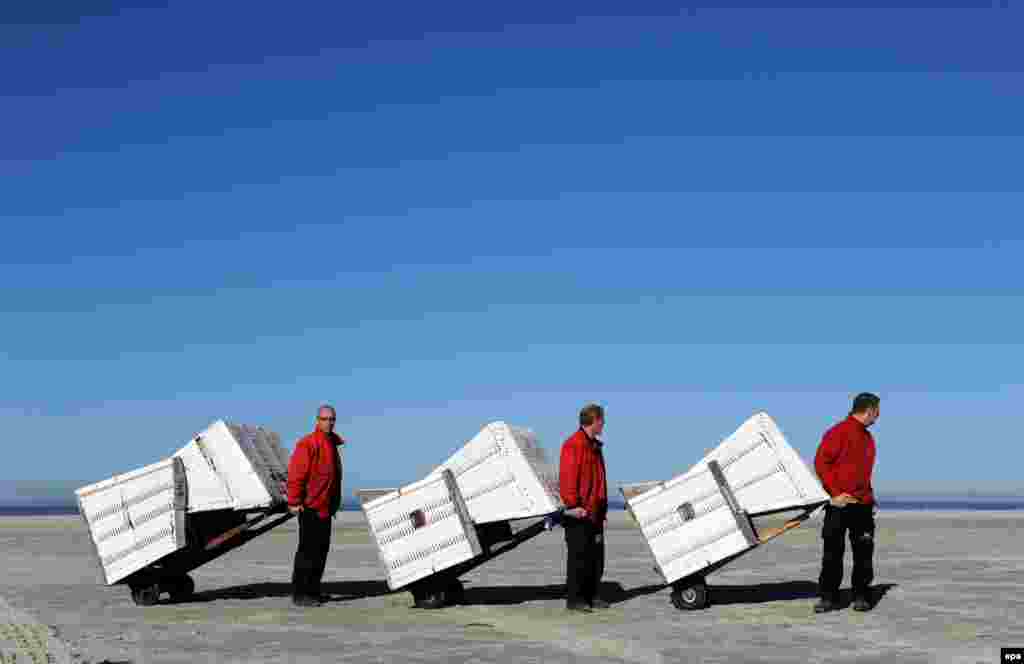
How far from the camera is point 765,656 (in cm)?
888

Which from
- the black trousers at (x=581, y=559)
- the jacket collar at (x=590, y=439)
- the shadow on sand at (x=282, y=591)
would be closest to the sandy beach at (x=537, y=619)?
the shadow on sand at (x=282, y=591)

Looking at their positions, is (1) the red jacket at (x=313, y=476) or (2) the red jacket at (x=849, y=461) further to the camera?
(1) the red jacket at (x=313, y=476)

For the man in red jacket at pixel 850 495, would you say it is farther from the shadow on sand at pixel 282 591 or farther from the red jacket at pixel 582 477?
the shadow on sand at pixel 282 591

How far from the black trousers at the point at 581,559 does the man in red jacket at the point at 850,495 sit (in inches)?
90.5

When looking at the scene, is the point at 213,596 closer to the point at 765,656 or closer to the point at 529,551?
the point at 765,656

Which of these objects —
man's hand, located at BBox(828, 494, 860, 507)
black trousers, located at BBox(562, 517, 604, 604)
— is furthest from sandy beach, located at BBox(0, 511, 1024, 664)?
man's hand, located at BBox(828, 494, 860, 507)

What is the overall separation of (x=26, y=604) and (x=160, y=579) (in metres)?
1.65

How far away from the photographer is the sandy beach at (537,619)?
9.16 meters

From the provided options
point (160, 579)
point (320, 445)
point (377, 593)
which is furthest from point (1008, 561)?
point (160, 579)

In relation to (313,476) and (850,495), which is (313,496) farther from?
(850,495)

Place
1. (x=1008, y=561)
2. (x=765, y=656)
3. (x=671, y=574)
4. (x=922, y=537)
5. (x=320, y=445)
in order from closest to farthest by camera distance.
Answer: (x=765, y=656) → (x=671, y=574) → (x=320, y=445) → (x=1008, y=561) → (x=922, y=537)

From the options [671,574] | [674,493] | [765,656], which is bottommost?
[765,656]

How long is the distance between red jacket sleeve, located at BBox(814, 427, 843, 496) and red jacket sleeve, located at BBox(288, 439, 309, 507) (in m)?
5.42

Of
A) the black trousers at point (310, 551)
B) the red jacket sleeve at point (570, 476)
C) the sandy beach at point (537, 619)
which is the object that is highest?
the red jacket sleeve at point (570, 476)
